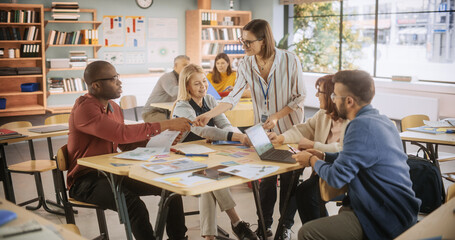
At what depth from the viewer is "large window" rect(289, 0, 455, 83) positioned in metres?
8.66

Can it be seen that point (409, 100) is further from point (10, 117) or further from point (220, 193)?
point (10, 117)

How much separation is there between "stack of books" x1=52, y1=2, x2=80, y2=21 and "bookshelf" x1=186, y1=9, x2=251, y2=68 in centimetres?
238

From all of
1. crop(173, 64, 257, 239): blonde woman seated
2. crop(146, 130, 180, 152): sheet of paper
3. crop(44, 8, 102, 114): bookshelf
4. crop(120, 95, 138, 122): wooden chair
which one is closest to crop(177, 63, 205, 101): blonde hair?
crop(173, 64, 257, 239): blonde woman seated

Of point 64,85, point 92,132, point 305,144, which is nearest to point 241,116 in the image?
point 305,144

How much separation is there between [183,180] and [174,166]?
0.27 metres

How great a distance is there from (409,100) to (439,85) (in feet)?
1.77

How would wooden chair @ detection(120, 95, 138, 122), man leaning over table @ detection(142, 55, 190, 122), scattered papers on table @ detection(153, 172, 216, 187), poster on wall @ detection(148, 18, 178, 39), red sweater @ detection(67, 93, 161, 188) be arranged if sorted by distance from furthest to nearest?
poster on wall @ detection(148, 18, 178, 39) → wooden chair @ detection(120, 95, 138, 122) → man leaning over table @ detection(142, 55, 190, 122) → red sweater @ detection(67, 93, 161, 188) → scattered papers on table @ detection(153, 172, 216, 187)

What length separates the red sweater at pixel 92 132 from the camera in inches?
118

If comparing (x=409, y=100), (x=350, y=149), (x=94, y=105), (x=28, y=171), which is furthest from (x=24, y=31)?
(x=350, y=149)

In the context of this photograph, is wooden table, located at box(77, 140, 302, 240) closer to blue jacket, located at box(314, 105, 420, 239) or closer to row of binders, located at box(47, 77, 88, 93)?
blue jacket, located at box(314, 105, 420, 239)

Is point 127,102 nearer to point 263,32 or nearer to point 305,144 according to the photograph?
point 263,32

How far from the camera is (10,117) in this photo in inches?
331

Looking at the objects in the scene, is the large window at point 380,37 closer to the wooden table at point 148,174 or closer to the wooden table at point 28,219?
the wooden table at point 148,174

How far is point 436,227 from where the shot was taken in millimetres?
1801
